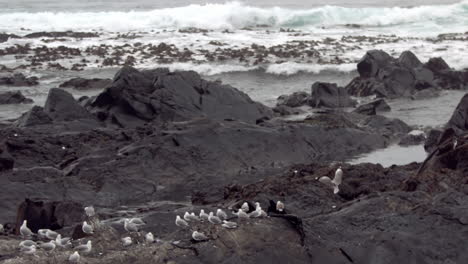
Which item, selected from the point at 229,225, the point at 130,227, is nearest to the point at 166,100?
the point at 130,227

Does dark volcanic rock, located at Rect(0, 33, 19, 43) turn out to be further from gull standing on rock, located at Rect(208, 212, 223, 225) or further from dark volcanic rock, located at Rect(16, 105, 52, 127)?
gull standing on rock, located at Rect(208, 212, 223, 225)

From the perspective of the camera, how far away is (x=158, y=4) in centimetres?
8919

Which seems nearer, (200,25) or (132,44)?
(132,44)

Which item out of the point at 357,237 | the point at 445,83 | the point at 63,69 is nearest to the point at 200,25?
the point at 63,69

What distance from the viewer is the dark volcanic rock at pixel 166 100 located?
2136 cm

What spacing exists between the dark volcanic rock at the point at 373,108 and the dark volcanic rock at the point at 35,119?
451 inches

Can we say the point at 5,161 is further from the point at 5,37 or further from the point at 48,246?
the point at 5,37

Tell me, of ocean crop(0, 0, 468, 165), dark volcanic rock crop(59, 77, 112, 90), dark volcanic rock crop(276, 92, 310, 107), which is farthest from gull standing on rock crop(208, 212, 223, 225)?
dark volcanic rock crop(59, 77, 112, 90)

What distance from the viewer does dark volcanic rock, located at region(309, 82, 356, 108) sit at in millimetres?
26720

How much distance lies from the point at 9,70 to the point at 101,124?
690 inches

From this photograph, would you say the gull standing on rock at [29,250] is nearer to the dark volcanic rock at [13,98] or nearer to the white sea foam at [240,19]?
the dark volcanic rock at [13,98]

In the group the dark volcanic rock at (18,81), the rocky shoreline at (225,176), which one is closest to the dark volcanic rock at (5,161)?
the rocky shoreline at (225,176)

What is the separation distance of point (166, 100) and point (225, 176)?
5.85 m

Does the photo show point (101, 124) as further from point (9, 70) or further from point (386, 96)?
point (9, 70)
